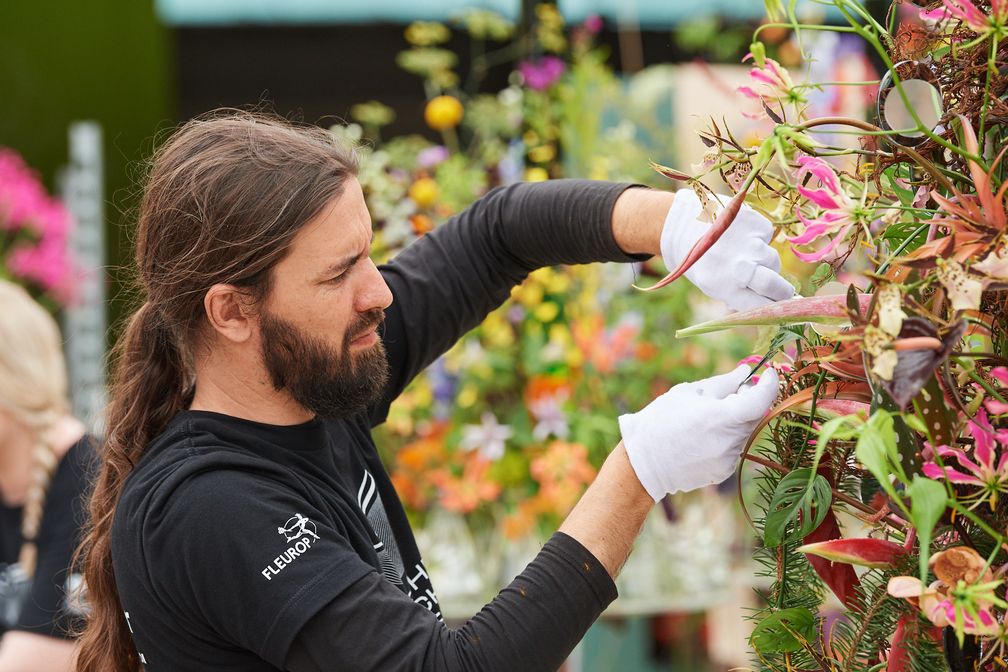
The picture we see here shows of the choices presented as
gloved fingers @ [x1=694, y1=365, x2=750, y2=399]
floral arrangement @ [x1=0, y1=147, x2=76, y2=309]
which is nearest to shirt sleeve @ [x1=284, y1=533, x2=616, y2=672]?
gloved fingers @ [x1=694, y1=365, x2=750, y2=399]

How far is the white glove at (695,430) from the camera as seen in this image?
87 cm

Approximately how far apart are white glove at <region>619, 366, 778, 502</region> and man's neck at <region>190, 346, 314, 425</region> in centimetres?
34

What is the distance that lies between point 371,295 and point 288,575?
0.28m

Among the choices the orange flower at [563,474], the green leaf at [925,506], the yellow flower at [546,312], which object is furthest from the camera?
the yellow flower at [546,312]

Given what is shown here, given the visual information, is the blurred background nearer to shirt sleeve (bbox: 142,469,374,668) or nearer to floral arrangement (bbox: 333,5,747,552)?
floral arrangement (bbox: 333,5,747,552)

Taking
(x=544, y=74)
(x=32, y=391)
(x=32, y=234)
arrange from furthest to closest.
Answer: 1. (x=32, y=234)
2. (x=544, y=74)
3. (x=32, y=391)

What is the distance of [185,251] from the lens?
108 cm

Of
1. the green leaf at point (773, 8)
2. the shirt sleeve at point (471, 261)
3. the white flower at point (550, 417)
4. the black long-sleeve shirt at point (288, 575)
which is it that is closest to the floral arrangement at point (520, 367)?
the white flower at point (550, 417)

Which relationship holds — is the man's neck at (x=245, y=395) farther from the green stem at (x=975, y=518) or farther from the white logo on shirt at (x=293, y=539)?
the green stem at (x=975, y=518)

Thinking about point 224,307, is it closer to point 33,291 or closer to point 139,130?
point 33,291

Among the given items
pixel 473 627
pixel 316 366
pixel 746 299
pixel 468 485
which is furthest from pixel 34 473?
pixel 746 299

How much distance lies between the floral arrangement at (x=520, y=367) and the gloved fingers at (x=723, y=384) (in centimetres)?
103

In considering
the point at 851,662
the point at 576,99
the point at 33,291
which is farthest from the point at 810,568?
the point at 33,291

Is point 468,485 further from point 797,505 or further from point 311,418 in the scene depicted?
point 797,505
